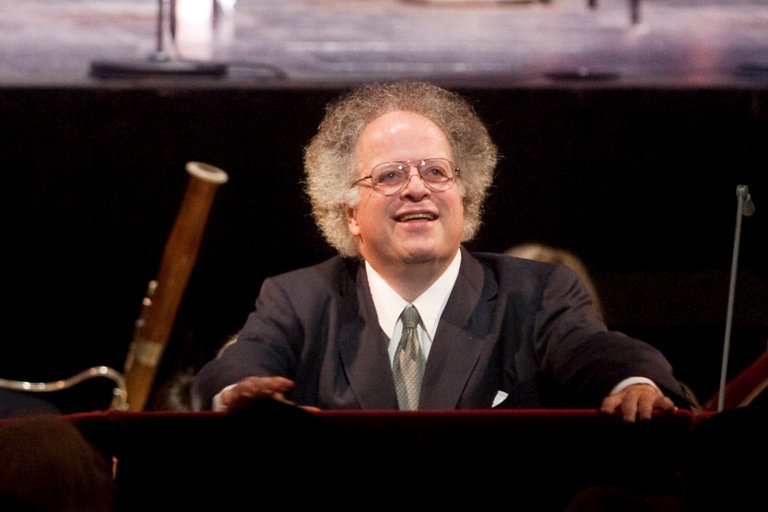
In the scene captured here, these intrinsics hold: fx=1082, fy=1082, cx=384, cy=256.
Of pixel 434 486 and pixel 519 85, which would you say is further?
pixel 519 85

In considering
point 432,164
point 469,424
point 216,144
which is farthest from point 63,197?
point 469,424

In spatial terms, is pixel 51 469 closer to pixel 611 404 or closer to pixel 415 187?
pixel 611 404

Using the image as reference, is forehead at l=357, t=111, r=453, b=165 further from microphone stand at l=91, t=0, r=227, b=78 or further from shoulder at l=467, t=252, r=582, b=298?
microphone stand at l=91, t=0, r=227, b=78

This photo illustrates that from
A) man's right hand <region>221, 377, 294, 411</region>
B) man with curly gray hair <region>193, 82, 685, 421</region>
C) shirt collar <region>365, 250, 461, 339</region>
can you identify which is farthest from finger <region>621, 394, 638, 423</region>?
shirt collar <region>365, 250, 461, 339</region>

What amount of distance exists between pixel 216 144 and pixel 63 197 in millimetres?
536

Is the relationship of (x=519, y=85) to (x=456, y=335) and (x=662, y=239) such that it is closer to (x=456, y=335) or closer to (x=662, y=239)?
(x=662, y=239)

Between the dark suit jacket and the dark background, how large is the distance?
1.31 m

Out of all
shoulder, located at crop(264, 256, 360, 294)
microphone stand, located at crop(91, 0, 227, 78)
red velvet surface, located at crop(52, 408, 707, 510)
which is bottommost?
red velvet surface, located at crop(52, 408, 707, 510)

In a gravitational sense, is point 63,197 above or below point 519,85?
below

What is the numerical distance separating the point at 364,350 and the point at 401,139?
0.43 metres

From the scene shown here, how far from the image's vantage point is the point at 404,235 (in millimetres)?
2135

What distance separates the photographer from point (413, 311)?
2184 millimetres

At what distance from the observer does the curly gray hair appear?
7.50ft

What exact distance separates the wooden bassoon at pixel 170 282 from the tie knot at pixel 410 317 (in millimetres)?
791
